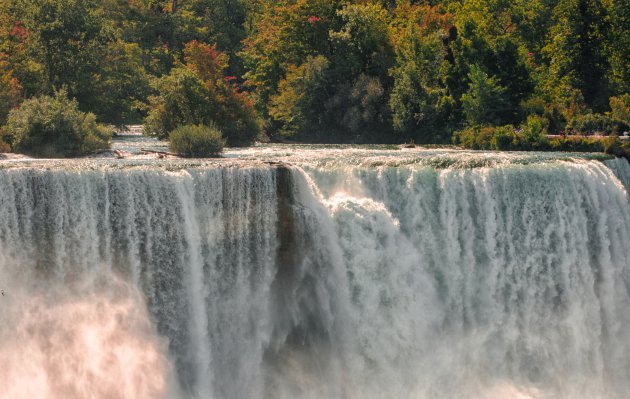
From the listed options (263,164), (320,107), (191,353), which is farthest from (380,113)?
(191,353)

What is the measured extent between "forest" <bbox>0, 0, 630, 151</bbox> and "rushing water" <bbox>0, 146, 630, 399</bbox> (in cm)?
956

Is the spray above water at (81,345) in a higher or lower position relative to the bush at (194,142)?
lower

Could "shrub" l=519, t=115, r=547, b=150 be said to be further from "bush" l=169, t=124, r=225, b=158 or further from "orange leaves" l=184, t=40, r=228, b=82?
"orange leaves" l=184, t=40, r=228, b=82

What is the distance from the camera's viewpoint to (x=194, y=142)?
26.4 m

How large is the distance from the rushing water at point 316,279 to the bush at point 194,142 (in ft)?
22.0

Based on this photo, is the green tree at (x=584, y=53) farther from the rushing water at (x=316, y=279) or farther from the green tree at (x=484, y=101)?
the rushing water at (x=316, y=279)

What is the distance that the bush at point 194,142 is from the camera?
26328 millimetres

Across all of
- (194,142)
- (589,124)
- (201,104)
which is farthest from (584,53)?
(194,142)

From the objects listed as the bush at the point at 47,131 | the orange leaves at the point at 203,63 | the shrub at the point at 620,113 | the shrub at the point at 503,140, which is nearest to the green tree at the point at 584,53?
the shrub at the point at 620,113

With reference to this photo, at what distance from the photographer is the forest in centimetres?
3184

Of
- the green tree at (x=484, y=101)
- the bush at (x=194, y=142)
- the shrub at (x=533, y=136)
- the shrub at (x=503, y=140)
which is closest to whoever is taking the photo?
the bush at (x=194, y=142)

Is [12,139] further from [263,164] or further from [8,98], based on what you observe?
[263,164]

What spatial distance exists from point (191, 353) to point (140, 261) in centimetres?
227

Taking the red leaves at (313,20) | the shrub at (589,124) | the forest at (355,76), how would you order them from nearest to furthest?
the shrub at (589,124)
the forest at (355,76)
the red leaves at (313,20)
